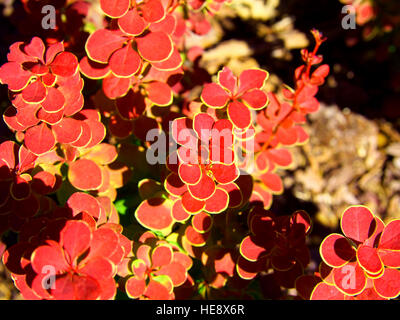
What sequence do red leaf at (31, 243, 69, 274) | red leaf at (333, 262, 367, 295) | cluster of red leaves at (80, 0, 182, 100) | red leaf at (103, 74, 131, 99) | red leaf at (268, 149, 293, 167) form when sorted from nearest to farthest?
red leaf at (31, 243, 69, 274)
red leaf at (333, 262, 367, 295)
cluster of red leaves at (80, 0, 182, 100)
red leaf at (103, 74, 131, 99)
red leaf at (268, 149, 293, 167)

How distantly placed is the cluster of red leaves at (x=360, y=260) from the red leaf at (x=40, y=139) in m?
0.71

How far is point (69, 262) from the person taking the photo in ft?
2.56

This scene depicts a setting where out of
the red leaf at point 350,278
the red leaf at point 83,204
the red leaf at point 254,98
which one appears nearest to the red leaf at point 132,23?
the red leaf at point 254,98

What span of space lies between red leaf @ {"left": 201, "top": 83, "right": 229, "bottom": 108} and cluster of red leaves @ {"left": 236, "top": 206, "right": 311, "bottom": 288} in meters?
0.32

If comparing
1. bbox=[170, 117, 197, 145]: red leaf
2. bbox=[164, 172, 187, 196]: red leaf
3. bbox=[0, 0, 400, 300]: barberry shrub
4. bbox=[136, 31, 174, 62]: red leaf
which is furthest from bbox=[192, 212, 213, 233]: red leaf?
bbox=[136, 31, 174, 62]: red leaf

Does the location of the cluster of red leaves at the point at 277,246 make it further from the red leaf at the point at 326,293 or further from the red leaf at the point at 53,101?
the red leaf at the point at 53,101

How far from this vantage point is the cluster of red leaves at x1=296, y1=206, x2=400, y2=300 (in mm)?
846

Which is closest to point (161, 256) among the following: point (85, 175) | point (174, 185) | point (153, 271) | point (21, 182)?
point (153, 271)

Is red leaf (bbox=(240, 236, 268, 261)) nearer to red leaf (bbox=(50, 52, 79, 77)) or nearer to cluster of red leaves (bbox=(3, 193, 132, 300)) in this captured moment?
cluster of red leaves (bbox=(3, 193, 132, 300))

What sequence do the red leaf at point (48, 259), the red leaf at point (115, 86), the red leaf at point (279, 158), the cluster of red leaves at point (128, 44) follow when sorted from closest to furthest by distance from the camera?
the red leaf at point (48, 259)
the cluster of red leaves at point (128, 44)
the red leaf at point (115, 86)
the red leaf at point (279, 158)

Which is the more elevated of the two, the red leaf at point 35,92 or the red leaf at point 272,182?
the red leaf at point 35,92

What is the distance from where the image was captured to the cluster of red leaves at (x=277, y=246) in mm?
979

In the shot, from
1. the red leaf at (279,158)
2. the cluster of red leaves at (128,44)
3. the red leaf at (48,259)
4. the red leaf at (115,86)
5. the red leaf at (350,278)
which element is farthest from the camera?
the red leaf at (279,158)

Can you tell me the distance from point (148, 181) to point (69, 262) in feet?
1.25
